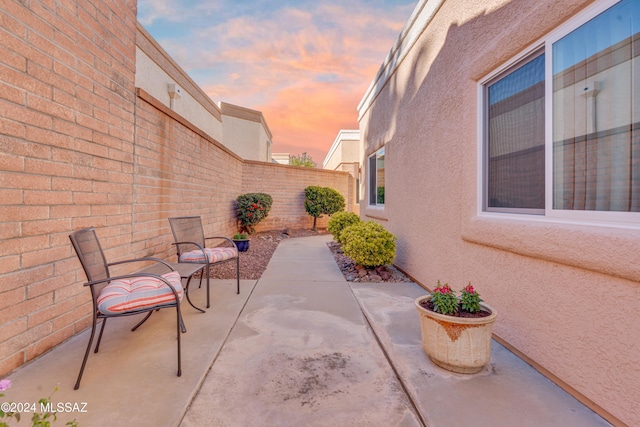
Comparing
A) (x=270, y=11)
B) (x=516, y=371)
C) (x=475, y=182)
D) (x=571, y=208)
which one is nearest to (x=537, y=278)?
(x=571, y=208)

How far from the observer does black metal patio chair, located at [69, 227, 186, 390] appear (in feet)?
6.09

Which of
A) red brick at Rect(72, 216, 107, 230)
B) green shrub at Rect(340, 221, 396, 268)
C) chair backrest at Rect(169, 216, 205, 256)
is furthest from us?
green shrub at Rect(340, 221, 396, 268)

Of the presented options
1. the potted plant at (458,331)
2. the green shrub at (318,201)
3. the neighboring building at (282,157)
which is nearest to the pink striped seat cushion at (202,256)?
the potted plant at (458,331)

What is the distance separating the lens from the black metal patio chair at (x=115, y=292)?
6.09 feet

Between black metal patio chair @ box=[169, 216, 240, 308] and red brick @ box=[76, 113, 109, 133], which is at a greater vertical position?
red brick @ box=[76, 113, 109, 133]

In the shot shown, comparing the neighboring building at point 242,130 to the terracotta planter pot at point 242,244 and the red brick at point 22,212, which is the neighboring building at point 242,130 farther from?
the red brick at point 22,212

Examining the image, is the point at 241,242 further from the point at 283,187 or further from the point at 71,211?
the point at 283,187

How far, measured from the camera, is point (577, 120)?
1.88 metres

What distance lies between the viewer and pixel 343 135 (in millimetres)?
16844

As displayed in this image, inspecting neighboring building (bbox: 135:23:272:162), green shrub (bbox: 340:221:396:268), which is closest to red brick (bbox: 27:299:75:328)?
green shrub (bbox: 340:221:396:268)

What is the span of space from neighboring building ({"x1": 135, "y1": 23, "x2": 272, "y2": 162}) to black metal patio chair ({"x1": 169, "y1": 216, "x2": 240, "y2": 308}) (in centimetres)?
473

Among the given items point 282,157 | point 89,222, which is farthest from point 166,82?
point 282,157

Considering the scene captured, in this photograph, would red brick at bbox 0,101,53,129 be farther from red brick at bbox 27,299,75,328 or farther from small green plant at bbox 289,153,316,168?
small green plant at bbox 289,153,316,168

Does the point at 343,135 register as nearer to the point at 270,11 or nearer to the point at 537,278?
the point at 270,11
